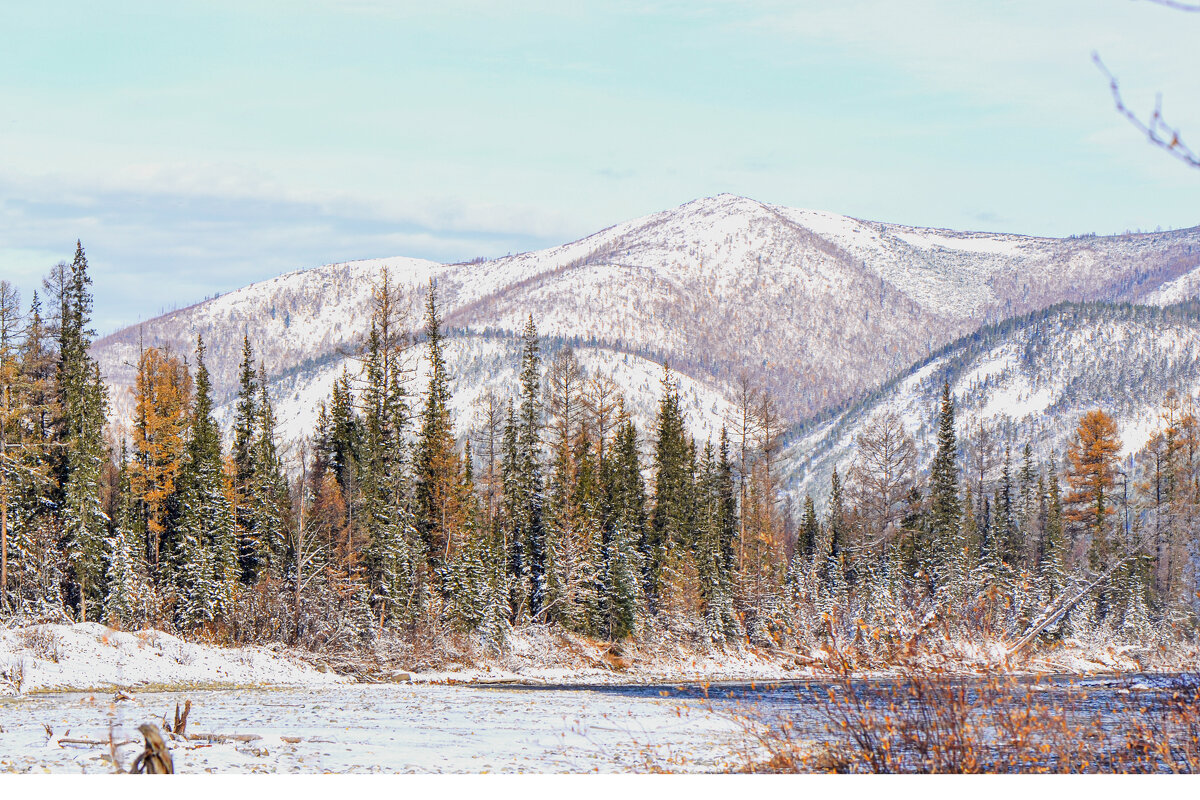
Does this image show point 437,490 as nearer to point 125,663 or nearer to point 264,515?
point 264,515

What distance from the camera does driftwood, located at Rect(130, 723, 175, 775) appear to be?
11.3 meters

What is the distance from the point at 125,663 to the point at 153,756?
915 inches

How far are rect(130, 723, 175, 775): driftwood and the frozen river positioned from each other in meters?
2.09

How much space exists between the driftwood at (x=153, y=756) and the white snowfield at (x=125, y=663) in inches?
704

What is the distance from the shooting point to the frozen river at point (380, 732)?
614 inches

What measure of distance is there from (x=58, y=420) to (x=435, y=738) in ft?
108

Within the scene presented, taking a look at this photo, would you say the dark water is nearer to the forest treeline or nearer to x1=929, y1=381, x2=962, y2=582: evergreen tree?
the forest treeline

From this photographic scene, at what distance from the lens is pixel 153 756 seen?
1152 centimetres

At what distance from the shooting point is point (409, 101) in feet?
54.5

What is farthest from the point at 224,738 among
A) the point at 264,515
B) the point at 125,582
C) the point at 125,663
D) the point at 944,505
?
the point at 944,505

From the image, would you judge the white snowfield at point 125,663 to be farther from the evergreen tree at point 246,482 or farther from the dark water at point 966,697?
the evergreen tree at point 246,482

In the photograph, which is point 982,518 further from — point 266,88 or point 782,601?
point 266,88

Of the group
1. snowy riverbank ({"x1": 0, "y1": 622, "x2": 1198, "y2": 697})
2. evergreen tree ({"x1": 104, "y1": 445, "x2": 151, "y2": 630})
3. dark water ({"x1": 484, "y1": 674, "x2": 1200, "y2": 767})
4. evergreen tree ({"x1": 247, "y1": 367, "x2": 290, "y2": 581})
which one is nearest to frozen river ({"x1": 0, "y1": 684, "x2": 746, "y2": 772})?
dark water ({"x1": 484, "y1": 674, "x2": 1200, "y2": 767})

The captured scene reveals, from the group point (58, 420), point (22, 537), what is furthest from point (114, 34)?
point (58, 420)
